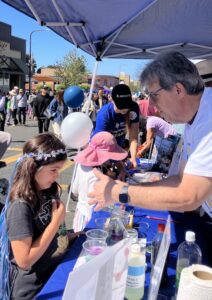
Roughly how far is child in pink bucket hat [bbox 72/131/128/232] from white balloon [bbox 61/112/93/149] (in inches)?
27.9

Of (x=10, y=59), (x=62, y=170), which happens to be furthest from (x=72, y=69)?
(x=62, y=170)

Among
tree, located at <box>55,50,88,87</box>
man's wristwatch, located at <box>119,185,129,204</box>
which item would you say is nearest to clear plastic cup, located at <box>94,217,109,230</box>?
man's wristwatch, located at <box>119,185,129,204</box>

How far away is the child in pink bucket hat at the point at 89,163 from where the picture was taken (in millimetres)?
2473

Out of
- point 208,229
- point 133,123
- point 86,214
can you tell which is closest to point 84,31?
point 133,123

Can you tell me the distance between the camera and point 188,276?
98cm

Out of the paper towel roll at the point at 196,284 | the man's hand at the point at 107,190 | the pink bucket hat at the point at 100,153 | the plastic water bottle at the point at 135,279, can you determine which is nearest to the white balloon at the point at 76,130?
the pink bucket hat at the point at 100,153

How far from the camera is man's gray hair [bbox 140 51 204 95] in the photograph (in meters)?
1.41

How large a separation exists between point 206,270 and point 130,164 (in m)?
2.86

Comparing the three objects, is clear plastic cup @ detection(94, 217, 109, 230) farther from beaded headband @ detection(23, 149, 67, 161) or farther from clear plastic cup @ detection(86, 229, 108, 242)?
beaded headband @ detection(23, 149, 67, 161)

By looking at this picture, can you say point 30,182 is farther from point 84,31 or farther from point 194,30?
point 194,30

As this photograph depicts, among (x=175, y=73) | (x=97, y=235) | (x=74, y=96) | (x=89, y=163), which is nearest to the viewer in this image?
(x=175, y=73)

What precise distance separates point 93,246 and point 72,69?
39445 millimetres

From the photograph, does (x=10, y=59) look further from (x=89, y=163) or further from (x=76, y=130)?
(x=89, y=163)

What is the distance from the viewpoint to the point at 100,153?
2.53 m
